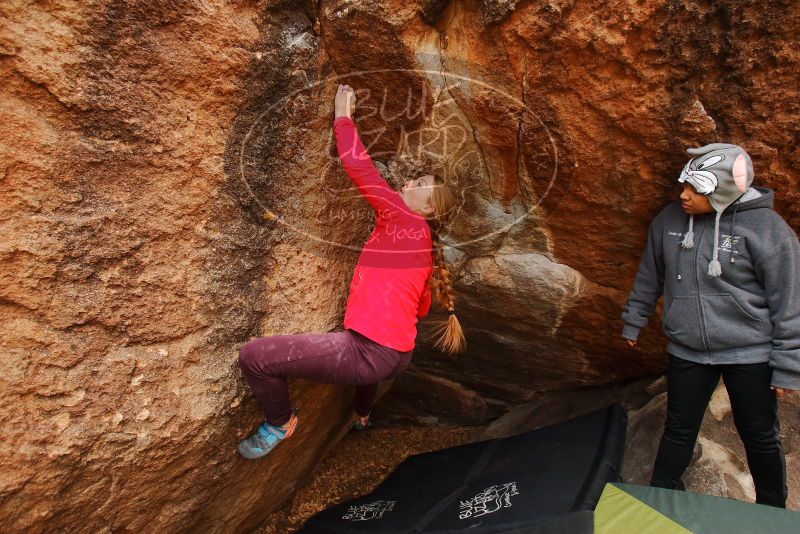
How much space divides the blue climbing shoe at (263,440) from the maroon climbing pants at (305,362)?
0.05m

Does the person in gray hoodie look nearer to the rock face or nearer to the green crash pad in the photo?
the rock face

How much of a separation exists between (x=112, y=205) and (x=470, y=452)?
89.3 inches

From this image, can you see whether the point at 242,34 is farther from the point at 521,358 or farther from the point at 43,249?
the point at 521,358

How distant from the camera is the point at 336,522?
285cm

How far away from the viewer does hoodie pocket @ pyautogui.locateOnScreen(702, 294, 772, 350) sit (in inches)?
81.5

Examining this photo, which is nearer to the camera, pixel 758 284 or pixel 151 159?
pixel 151 159

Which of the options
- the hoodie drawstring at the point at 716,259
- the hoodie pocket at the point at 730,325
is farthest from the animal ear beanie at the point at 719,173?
the hoodie pocket at the point at 730,325

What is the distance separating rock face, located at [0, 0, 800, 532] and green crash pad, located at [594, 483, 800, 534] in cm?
98

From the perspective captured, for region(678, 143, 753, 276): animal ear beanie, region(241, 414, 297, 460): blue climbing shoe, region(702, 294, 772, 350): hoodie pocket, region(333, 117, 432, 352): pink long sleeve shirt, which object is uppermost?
region(678, 143, 753, 276): animal ear beanie

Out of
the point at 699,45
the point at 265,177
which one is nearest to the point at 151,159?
the point at 265,177

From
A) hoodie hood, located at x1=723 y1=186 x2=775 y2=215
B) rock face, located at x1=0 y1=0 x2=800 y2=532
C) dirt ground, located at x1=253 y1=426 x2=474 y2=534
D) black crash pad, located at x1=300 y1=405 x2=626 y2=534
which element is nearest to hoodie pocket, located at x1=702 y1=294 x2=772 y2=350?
hoodie hood, located at x1=723 y1=186 x2=775 y2=215

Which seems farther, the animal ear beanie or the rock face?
the animal ear beanie

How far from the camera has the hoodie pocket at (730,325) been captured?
2070 mm

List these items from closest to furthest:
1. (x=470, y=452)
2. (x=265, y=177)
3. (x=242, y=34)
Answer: (x=242, y=34), (x=265, y=177), (x=470, y=452)
